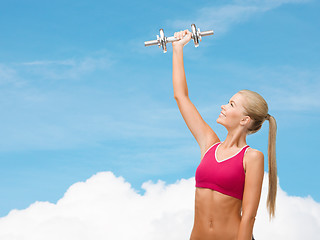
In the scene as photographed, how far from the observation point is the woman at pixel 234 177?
4.50 meters

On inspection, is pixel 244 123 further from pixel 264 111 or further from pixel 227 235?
pixel 227 235

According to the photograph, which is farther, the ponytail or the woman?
the ponytail

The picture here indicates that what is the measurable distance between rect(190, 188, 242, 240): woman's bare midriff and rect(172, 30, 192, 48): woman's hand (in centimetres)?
201

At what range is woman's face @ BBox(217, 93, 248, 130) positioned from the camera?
4.79m

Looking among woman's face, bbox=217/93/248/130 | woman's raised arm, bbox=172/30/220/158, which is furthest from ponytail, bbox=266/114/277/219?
woman's raised arm, bbox=172/30/220/158

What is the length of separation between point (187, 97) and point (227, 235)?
1.79 m

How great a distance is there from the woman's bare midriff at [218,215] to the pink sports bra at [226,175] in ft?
0.23

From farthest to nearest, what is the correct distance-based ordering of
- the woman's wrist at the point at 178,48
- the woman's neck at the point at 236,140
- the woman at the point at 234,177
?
the woman's wrist at the point at 178,48 < the woman's neck at the point at 236,140 < the woman at the point at 234,177

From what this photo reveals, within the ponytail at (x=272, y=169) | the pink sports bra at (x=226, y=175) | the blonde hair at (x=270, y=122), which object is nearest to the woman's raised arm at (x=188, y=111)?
the pink sports bra at (x=226, y=175)

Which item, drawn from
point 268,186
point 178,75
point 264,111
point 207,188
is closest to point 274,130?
point 264,111

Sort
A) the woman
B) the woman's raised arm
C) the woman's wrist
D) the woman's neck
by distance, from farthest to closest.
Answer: the woman's wrist, the woman's raised arm, the woman's neck, the woman

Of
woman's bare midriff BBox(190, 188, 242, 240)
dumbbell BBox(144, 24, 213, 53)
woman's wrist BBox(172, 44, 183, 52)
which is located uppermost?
dumbbell BBox(144, 24, 213, 53)

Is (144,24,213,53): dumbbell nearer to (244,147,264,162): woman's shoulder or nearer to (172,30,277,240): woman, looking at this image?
(172,30,277,240): woman

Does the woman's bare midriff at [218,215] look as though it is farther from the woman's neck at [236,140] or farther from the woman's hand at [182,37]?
the woman's hand at [182,37]
